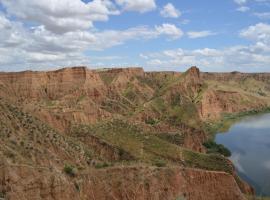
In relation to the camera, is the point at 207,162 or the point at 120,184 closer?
the point at 120,184

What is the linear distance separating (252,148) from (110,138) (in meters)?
33.5

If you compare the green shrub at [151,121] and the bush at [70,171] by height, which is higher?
the bush at [70,171]

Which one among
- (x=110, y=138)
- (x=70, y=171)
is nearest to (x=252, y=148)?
(x=110, y=138)

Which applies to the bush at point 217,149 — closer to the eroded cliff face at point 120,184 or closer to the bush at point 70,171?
the eroded cliff face at point 120,184

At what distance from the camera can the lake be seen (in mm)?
62694

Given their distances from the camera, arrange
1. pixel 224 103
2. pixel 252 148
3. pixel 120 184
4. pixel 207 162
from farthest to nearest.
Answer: pixel 224 103 → pixel 252 148 → pixel 207 162 → pixel 120 184

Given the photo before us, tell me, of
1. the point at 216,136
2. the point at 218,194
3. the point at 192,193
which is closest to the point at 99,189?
the point at 192,193

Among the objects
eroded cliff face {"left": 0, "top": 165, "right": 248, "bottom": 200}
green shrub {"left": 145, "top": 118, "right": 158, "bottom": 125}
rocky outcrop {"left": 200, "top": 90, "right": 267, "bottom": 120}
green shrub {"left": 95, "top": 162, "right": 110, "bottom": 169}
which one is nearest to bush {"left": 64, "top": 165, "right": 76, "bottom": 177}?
eroded cliff face {"left": 0, "top": 165, "right": 248, "bottom": 200}

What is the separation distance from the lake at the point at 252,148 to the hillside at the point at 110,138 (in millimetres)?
4855

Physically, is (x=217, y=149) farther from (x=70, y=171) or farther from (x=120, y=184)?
(x=70, y=171)

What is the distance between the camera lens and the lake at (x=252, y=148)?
206ft

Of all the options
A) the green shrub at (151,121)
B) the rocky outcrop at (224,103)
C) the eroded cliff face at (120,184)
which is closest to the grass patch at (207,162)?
the eroded cliff face at (120,184)

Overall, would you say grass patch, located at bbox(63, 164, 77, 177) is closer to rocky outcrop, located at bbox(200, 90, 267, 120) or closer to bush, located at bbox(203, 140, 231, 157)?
bush, located at bbox(203, 140, 231, 157)

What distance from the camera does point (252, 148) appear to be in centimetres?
8669
